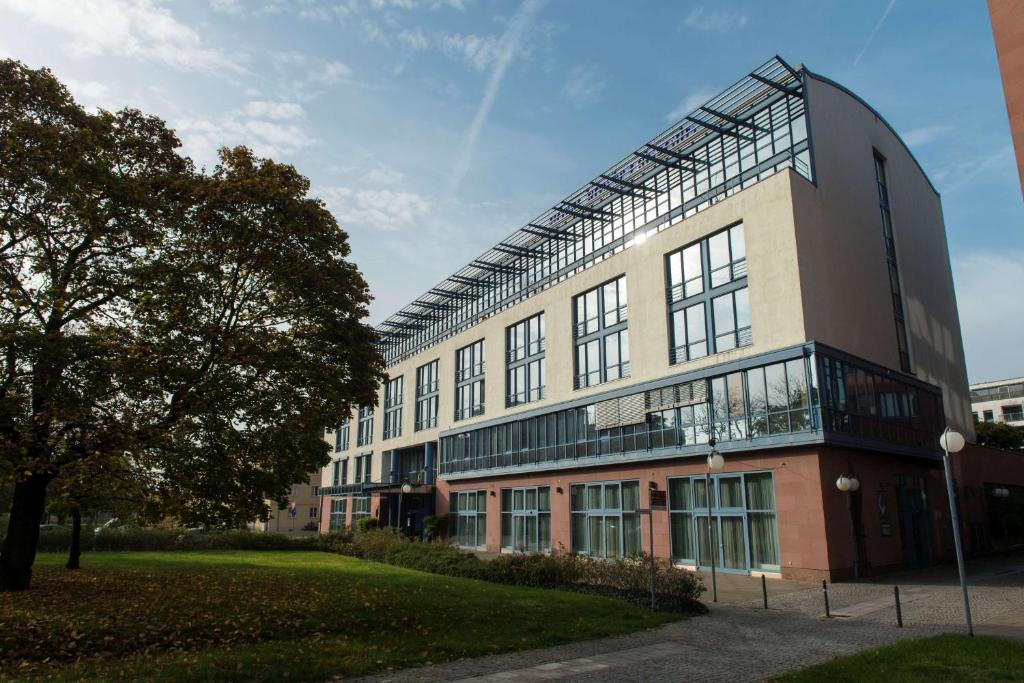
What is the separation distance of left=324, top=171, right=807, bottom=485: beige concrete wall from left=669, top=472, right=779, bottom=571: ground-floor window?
196 inches

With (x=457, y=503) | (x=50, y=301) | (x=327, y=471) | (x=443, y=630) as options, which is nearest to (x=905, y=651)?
(x=443, y=630)

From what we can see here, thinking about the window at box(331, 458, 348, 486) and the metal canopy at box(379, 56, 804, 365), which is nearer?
the metal canopy at box(379, 56, 804, 365)

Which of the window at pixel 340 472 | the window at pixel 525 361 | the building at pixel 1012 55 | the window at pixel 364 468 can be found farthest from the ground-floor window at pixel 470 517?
the building at pixel 1012 55

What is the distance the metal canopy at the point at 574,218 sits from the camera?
30.1 metres

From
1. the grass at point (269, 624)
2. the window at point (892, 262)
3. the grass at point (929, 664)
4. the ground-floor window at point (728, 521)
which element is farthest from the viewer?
the window at point (892, 262)

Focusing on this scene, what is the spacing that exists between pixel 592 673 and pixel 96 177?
14168mm

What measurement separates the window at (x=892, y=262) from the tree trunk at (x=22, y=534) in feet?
112

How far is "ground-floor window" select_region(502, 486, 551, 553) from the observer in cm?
3794

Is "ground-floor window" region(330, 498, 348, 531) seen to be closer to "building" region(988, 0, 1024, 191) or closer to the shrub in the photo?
the shrub

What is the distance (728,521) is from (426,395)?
107 feet

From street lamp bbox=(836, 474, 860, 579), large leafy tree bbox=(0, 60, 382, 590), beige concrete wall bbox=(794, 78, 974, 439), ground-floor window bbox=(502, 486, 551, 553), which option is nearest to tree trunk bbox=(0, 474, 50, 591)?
large leafy tree bbox=(0, 60, 382, 590)

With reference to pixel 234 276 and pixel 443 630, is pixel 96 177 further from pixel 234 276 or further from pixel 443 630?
pixel 443 630

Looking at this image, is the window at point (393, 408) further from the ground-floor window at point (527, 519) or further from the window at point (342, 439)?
the ground-floor window at point (527, 519)

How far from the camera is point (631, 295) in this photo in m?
33.3
